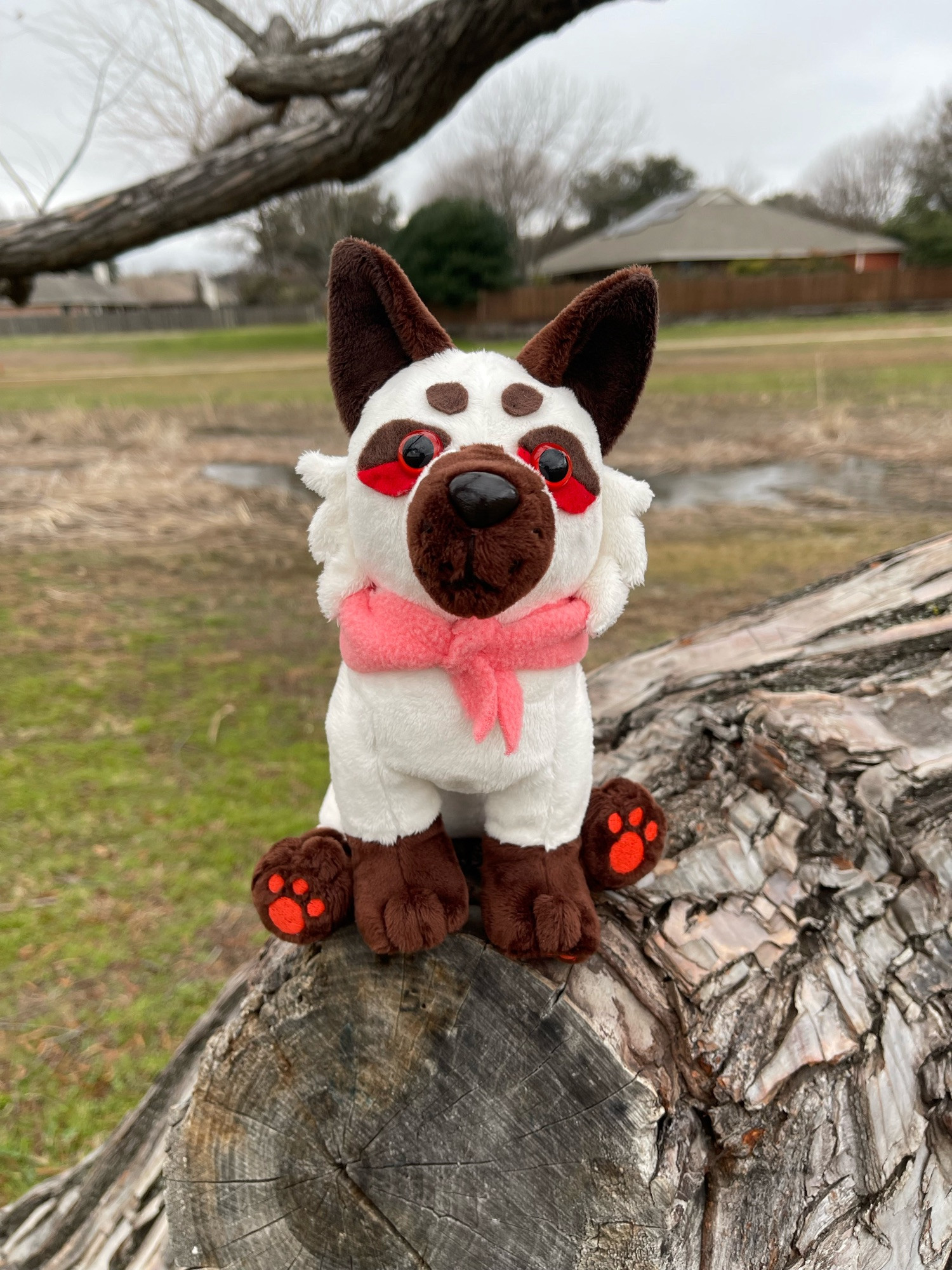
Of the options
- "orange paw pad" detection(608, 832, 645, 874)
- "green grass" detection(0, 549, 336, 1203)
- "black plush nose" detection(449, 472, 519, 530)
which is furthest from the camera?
"green grass" detection(0, 549, 336, 1203)

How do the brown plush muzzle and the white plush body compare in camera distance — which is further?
the white plush body

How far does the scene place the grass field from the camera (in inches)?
97.3

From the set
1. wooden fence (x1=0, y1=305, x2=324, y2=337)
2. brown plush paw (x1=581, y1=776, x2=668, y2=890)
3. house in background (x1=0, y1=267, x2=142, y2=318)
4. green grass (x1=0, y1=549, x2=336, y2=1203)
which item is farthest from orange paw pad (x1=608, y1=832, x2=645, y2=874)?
house in background (x1=0, y1=267, x2=142, y2=318)

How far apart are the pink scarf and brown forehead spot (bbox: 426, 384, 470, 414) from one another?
282mm

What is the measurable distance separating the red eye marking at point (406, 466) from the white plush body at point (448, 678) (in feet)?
0.06

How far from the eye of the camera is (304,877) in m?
1.17

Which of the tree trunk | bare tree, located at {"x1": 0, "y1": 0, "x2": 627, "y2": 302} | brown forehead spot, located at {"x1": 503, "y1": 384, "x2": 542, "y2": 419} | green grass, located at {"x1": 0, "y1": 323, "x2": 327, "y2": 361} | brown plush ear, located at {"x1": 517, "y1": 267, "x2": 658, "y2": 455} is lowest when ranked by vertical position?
the tree trunk

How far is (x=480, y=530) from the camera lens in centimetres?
98

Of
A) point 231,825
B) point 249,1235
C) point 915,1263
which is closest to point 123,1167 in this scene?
point 249,1235

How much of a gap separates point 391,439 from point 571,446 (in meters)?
0.26

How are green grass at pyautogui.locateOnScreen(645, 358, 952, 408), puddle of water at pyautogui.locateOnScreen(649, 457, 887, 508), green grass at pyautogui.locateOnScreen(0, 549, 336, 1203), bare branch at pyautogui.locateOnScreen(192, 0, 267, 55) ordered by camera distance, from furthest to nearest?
green grass at pyautogui.locateOnScreen(645, 358, 952, 408)
puddle of water at pyautogui.locateOnScreen(649, 457, 887, 508)
bare branch at pyautogui.locateOnScreen(192, 0, 267, 55)
green grass at pyautogui.locateOnScreen(0, 549, 336, 1203)

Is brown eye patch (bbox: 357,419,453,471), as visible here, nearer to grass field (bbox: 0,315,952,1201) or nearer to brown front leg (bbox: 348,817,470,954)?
brown front leg (bbox: 348,817,470,954)

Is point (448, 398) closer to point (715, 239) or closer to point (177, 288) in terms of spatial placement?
point (715, 239)

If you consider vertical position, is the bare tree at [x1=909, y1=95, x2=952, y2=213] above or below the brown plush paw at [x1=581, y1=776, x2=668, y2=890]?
above
